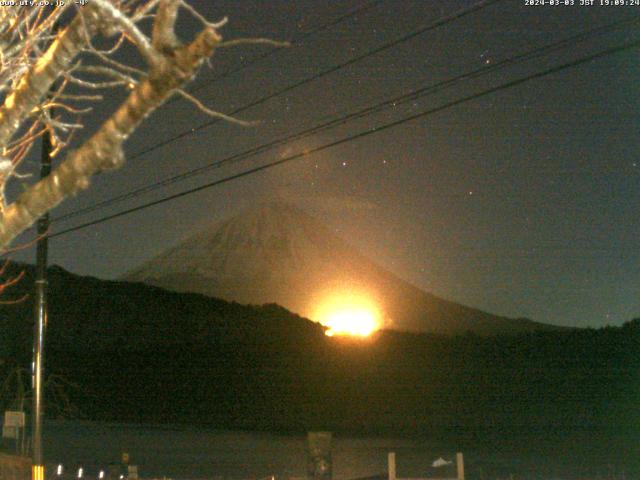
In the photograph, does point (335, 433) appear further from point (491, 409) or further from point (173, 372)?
point (173, 372)

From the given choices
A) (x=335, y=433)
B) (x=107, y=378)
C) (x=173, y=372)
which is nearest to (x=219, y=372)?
(x=173, y=372)

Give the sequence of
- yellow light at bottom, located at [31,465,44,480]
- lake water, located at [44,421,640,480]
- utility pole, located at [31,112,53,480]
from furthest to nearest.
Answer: lake water, located at [44,421,640,480], utility pole, located at [31,112,53,480], yellow light at bottom, located at [31,465,44,480]

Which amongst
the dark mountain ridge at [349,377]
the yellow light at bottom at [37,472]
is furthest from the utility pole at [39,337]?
the dark mountain ridge at [349,377]

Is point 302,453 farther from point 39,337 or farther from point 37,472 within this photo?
point 39,337

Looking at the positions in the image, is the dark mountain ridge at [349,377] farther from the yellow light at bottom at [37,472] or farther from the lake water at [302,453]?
the yellow light at bottom at [37,472]

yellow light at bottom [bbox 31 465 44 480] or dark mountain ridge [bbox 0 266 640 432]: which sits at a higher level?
dark mountain ridge [bbox 0 266 640 432]

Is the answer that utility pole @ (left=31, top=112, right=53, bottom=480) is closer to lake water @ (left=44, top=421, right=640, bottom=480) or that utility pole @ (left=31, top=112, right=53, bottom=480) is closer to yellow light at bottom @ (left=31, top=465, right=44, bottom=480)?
yellow light at bottom @ (left=31, top=465, right=44, bottom=480)

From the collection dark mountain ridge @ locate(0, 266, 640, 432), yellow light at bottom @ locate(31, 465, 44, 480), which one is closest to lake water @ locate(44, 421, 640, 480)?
dark mountain ridge @ locate(0, 266, 640, 432)

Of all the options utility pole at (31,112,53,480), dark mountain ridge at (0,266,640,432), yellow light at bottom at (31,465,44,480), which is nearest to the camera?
yellow light at bottom at (31,465,44,480)

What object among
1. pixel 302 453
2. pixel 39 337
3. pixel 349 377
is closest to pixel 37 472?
pixel 39 337

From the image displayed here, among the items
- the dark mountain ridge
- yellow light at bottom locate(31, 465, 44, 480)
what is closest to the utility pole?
yellow light at bottom locate(31, 465, 44, 480)

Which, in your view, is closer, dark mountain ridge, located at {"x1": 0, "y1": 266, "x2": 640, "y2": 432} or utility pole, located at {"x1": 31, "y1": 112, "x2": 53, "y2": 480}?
utility pole, located at {"x1": 31, "y1": 112, "x2": 53, "y2": 480}
